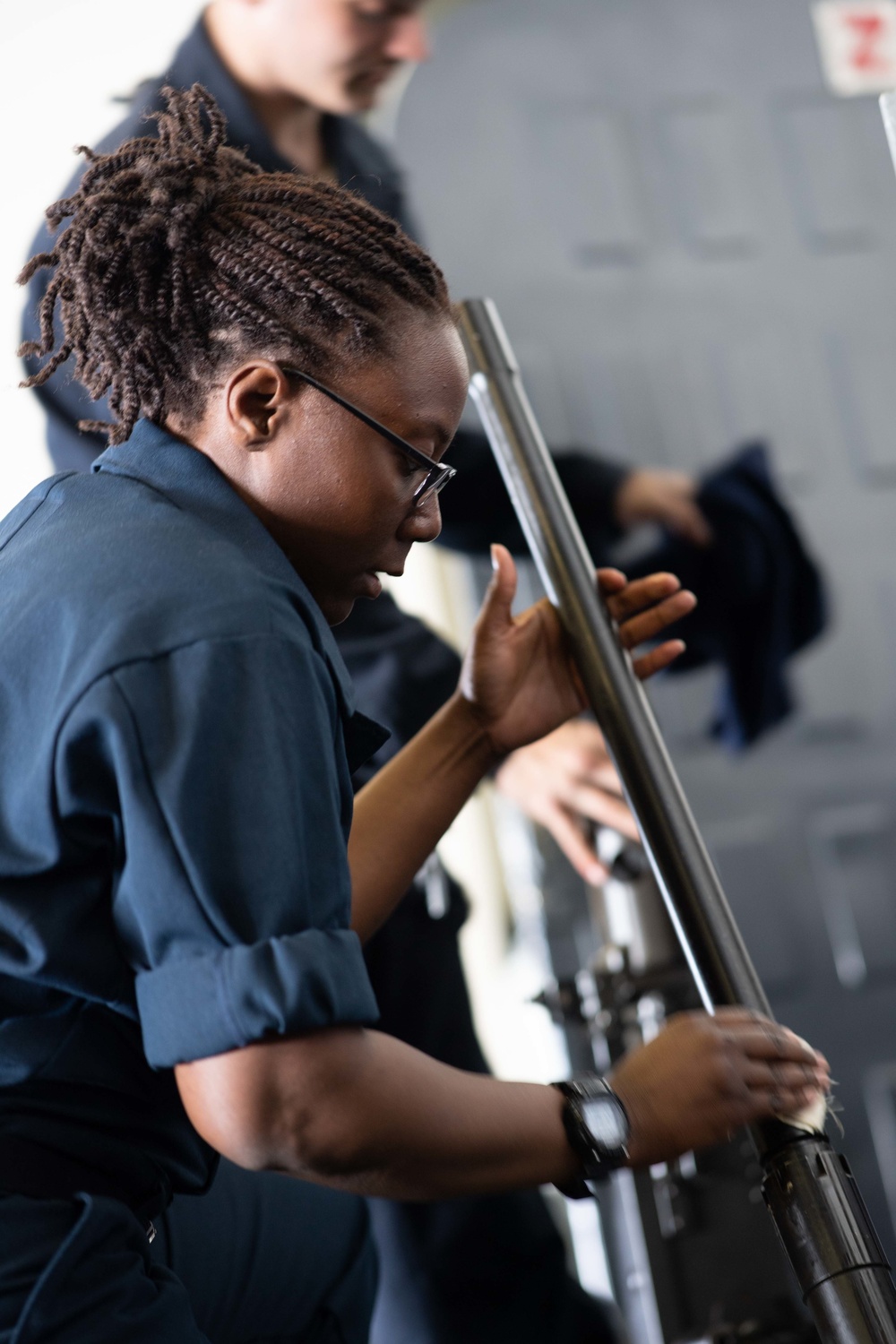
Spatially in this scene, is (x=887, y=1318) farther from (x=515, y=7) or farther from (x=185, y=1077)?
(x=515, y=7)

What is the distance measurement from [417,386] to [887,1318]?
1.67 feet

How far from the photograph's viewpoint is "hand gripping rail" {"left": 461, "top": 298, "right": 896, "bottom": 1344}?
2.02 feet

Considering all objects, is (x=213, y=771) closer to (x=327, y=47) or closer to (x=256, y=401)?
(x=256, y=401)

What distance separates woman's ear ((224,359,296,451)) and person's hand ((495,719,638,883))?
638mm

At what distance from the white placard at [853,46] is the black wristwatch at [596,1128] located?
1.63 m

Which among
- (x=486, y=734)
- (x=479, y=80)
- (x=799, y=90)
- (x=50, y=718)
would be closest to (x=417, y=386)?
(x=50, y=718)

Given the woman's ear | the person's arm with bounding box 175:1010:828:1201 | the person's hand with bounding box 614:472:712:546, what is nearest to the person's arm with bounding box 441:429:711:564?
the person's hand with bounding box 614:472:712:546

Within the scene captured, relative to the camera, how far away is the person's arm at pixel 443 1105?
0.52 meters

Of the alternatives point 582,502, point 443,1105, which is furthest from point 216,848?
point 582,502

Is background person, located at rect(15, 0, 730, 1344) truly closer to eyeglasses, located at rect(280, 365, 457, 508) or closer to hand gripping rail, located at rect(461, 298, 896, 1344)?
hand gripping rail, located at rect(461, 298, 896, 1344)

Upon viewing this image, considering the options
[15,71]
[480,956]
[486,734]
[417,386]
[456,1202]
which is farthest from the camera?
[480,956]

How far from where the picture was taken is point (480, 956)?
162 cm

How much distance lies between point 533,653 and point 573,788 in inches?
11.3

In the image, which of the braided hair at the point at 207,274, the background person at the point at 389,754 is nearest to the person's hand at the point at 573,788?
the background person at the point at 389,754
